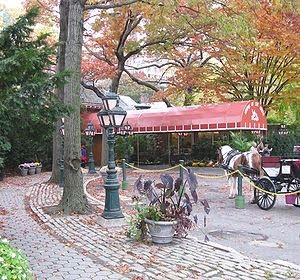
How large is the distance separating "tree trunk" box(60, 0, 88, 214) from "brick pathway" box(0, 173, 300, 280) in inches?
46.5

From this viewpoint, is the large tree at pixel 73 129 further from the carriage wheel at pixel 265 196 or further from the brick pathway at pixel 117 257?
the carriage wheel at pixel 265 196

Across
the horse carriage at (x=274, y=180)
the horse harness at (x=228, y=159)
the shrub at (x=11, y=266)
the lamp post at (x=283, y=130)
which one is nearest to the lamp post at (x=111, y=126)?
the horse carriage at (x=274, y=180)

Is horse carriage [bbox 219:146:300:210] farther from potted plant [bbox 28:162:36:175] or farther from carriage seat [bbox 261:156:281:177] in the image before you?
potted plant [bbox 28:162:36:175]

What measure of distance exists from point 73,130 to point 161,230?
4316 millimetres


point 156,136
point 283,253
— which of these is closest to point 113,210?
point 283,253

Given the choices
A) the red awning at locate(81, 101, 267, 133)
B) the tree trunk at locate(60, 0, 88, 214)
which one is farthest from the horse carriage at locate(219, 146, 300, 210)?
the red awning at locate(81, 101, 267, 133)

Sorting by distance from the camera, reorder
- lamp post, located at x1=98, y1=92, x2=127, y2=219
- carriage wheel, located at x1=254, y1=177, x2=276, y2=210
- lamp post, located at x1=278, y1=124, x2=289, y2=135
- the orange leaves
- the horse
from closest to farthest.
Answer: lamp post, located at x1=98, y1=92, x2=127, y2=219 < carriage wheel, located at x1=254, y1=177, x2=276, y2=210 < the horse < the orange leaves < lamp post, located at x1=278, y1=124, x2=289, y2=135

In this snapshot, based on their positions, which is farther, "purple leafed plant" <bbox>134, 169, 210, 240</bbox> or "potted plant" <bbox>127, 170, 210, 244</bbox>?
"purple leafed plant" <bbox>134, 169, 210, 240</bbox>

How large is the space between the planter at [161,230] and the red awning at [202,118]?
49.4 ft

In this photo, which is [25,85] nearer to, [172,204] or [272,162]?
[172,204]

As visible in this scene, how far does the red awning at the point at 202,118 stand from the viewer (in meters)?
21.9

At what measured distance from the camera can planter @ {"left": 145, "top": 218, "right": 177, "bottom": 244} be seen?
7.12 meters

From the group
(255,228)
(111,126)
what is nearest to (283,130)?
(255,228)

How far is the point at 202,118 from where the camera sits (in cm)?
2389
